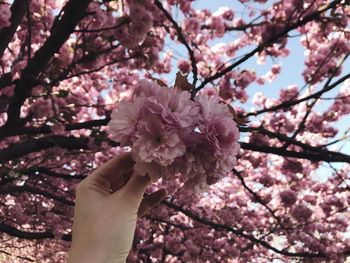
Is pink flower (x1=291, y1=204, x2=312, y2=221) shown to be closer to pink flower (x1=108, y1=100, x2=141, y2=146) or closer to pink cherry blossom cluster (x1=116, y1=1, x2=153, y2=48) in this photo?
pink cherry blossom cluster (x1=116, y1=1, x2=153, y2=48)

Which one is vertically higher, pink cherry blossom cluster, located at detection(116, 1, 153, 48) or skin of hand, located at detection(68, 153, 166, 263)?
pink cherry blossom cluster, located at detection(116, 1, 153, 48)

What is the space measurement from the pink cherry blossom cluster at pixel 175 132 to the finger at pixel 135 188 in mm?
25

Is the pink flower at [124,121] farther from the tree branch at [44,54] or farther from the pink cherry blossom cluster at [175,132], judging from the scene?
the tree branch at [44,54]

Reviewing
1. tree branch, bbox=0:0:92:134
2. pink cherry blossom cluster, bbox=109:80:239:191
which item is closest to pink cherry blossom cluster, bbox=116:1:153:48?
tree branch, bbox=0:0:92:134

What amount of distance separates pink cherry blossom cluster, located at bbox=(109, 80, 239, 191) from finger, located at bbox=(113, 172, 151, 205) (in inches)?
1.0

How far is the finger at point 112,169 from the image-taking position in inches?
56.3

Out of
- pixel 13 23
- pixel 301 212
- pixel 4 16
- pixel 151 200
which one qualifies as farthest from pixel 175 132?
pixel 301 212

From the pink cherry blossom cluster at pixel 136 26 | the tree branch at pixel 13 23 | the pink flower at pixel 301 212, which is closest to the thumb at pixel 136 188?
the tree branch at pixel 13 23

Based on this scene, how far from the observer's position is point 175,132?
53.2 inches

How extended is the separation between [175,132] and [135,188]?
0.20 meters

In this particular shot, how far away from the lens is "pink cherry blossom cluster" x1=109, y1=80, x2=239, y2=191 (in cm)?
134

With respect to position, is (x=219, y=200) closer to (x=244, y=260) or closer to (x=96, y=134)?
(x=244, y=260)

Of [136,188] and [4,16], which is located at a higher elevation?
[4,16]

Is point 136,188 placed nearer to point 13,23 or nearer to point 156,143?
point 156,143
